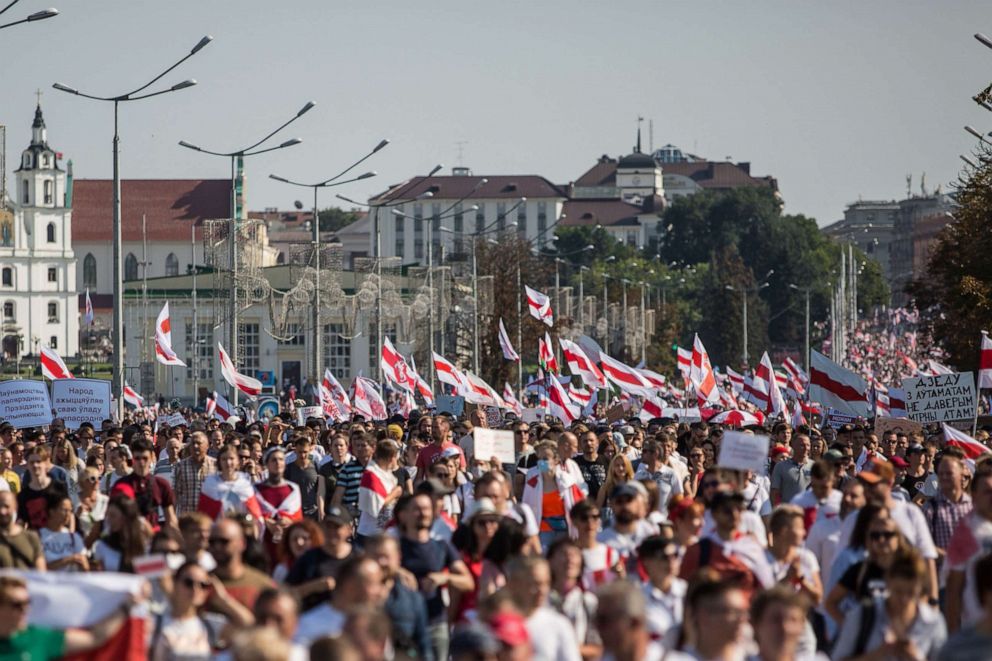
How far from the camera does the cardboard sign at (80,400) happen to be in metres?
25.7

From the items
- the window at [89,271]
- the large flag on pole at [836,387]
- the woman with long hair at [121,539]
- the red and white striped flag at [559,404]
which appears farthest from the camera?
the window at [89,271]

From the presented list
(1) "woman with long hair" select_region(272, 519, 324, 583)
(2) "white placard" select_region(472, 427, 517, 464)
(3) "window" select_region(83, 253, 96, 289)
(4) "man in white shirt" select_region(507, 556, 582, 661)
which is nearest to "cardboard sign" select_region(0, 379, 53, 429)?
(2) "white placard" select_region(472, 427, 517, 464)

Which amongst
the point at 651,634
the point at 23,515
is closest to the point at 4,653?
the point at 651,634

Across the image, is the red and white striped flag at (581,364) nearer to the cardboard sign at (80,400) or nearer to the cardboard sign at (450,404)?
the cardboard sign at (450,404)

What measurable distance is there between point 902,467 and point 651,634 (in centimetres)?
1033

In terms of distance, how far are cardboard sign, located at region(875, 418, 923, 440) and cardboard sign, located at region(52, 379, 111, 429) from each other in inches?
343

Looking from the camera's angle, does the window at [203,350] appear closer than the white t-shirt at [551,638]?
No

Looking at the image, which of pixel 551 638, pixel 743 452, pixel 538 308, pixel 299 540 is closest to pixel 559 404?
pixel 538 308

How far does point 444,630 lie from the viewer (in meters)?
10.6

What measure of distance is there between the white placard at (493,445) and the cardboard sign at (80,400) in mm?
10253

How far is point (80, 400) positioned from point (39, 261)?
144 m

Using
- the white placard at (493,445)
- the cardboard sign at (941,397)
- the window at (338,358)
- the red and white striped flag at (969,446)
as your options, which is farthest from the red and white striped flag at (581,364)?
the window at (338,358)

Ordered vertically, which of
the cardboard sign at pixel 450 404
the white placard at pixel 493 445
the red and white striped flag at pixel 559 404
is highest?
the white placard at pixel 493 445

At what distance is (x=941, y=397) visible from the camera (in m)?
23.2
